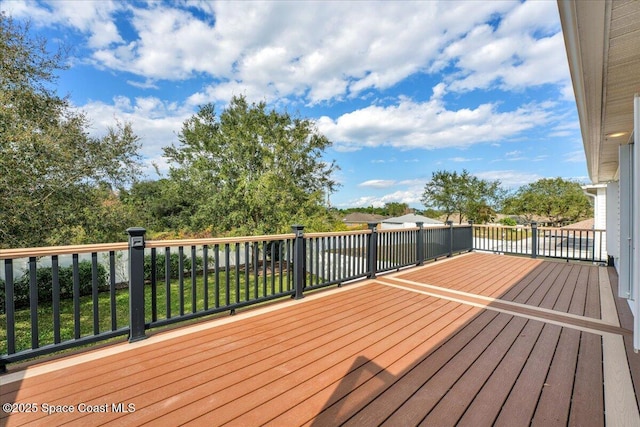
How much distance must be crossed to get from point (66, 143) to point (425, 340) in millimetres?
7860

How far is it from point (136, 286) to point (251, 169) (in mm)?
9100

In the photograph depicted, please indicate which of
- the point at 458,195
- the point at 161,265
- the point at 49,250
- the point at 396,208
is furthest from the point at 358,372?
the point at 396,208

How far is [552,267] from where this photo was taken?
5902mm

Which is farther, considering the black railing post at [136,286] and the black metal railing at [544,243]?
the black metal railing at [544,243]

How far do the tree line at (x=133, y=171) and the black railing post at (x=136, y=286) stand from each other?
4.86m

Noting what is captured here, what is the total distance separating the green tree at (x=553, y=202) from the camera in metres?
24.1

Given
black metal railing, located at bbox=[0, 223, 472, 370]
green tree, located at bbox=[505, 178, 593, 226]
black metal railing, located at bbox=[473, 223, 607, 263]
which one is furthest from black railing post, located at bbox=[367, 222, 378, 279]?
green tree, located at bbox=[505, 178, 593, 226]

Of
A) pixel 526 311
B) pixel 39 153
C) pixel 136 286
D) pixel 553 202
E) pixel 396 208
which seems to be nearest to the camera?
pixel 136 286

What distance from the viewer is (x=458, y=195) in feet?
73.6

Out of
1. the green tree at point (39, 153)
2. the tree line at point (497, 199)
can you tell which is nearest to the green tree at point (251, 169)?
the green tree at point (39, 153)

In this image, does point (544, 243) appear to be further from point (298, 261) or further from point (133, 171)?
point (133, 171)

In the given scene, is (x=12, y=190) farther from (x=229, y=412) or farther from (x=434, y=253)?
(x=434, y=253)

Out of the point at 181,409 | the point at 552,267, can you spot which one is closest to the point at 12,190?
the point at 181,409

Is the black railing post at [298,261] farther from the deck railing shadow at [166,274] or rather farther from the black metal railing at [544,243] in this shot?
the black metal railing at [544,243]
